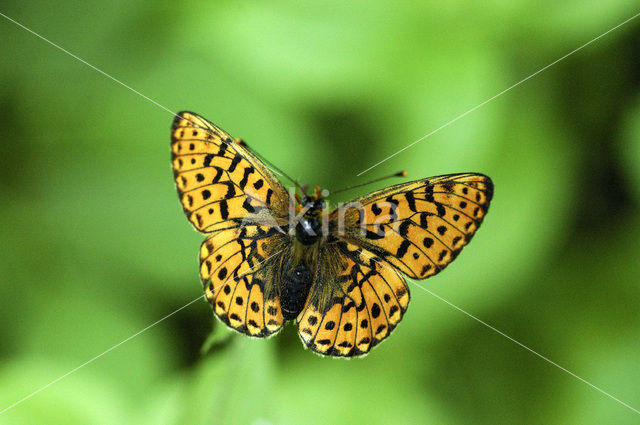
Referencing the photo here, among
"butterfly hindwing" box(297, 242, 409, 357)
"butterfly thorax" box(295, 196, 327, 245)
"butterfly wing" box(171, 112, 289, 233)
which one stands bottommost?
"butterfly hindwing" box(297, 242, 409, 357)

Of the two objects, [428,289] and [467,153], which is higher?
[467,153]

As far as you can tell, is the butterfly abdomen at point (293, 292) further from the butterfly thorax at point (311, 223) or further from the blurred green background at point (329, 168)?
the blurred green background at point (329, 168)

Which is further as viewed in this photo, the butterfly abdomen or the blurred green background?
the blurred green background

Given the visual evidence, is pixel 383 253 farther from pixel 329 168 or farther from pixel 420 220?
pixel 329 168

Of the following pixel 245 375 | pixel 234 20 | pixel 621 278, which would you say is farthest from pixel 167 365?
pixel 621 278

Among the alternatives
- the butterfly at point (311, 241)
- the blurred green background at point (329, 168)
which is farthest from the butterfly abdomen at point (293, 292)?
the blurred green background at point (329, 168)

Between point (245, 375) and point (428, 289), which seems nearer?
point (245, 375)

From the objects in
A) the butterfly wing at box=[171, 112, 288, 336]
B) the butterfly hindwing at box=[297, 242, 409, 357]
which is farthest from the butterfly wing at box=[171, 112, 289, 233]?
the butterfly hindwing at box=[297, 242, 409, 357]

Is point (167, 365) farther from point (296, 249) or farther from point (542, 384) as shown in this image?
point (542, 384)

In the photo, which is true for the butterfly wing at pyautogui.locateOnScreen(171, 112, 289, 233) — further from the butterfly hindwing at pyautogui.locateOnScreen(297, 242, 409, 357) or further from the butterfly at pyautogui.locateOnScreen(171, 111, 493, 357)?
the butterfly hindwing at pyautogui.locateOnScreen(297, 242, 409, 357)
